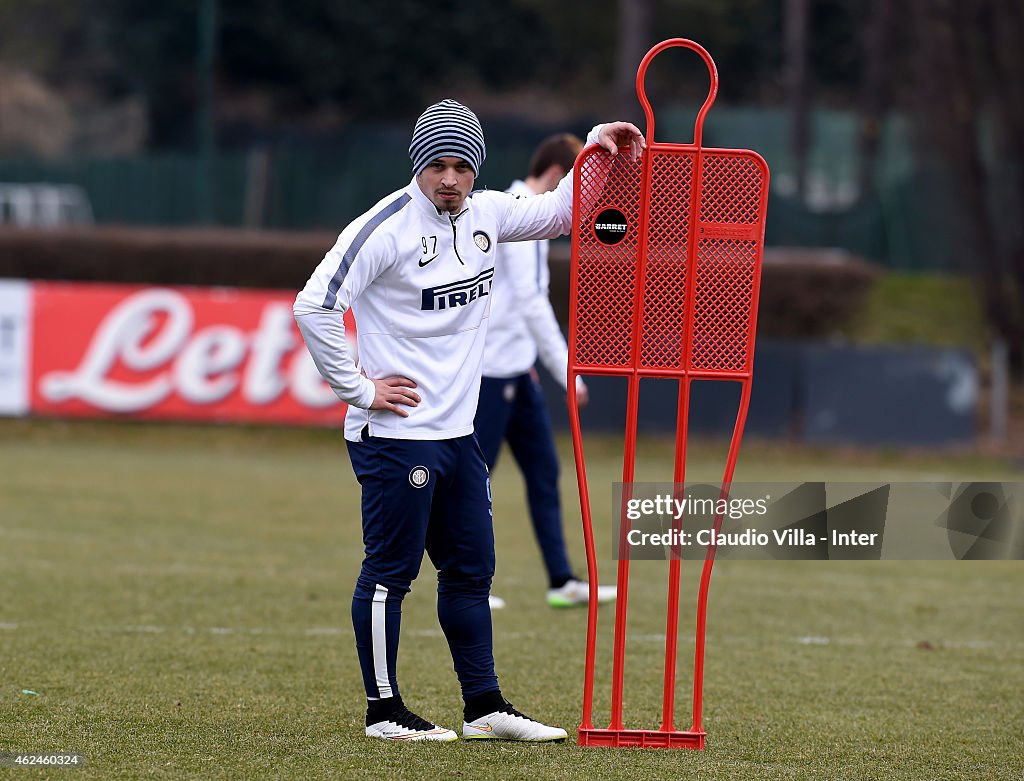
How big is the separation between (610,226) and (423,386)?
0.82 m

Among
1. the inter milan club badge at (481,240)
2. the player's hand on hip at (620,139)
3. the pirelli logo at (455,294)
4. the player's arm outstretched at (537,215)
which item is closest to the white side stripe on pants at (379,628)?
the pirelli logo at (455,294)

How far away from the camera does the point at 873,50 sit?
1244 inches

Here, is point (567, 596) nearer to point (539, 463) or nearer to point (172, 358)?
point (539, 463)

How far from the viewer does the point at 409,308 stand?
5.16 metres

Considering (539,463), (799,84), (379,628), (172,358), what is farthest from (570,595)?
(799,84)

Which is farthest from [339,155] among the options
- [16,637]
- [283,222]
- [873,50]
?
[16,637]

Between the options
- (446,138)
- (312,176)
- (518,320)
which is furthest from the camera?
(312,176)

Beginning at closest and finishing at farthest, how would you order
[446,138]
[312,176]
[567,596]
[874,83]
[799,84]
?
[446,138], [567,596], [874,83], [799,84], [312,176]

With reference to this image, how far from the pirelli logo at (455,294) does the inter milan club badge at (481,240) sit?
82mm

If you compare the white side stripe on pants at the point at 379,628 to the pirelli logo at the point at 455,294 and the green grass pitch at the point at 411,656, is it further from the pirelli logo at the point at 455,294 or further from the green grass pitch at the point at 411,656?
the pirelli logo at the point at 455,294

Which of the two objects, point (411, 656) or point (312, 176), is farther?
point (312, 176)

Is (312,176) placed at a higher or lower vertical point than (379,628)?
higher

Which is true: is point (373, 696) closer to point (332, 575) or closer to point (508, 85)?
point (332, 575)

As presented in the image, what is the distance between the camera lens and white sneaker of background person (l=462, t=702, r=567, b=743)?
5.33m
